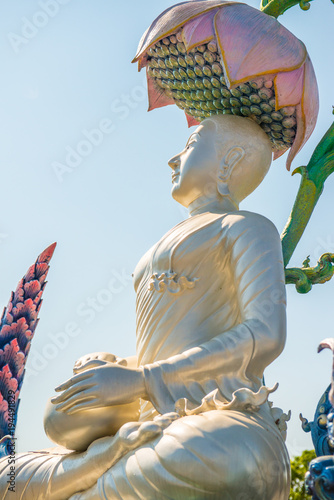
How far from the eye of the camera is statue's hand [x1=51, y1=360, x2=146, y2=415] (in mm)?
3771

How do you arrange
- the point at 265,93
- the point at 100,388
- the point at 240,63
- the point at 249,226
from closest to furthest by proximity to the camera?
the point at 100,388, the point at 249,226, the point at 240,63, the point at 265,93

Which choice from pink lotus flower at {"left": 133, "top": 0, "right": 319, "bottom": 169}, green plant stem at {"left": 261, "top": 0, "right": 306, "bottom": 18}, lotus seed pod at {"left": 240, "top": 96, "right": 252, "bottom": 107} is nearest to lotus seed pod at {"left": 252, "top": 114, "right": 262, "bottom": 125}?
pink lotus flower at {"left": 133, "top": 0, "right": 319, "bottom": 169}

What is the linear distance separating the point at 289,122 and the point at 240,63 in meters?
0.53

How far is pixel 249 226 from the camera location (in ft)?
14.5

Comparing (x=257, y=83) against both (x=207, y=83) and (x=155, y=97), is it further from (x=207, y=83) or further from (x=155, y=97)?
(x=155, y=97)

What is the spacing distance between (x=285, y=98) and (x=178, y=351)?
1.66m

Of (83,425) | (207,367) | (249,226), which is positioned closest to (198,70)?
(249,226)

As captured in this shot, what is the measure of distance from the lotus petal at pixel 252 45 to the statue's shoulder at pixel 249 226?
799 mm

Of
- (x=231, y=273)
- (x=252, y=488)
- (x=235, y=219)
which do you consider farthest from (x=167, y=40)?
(x=252, y=488)

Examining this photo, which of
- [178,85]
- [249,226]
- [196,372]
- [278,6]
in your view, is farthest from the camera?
[278,6]

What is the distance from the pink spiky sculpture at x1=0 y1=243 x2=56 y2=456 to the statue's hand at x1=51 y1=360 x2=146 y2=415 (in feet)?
2.71

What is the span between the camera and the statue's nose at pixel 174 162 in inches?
198

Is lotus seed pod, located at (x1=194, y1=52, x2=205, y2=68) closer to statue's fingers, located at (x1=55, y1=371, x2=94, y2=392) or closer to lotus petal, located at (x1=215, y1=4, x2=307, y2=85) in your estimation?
lotus petal, located at (x1=215, y1=4, x2=307, y2=85)

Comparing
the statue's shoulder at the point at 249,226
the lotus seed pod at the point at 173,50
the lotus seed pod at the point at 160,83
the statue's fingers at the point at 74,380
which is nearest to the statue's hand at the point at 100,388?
the statue's fingers at the point at 74,380
